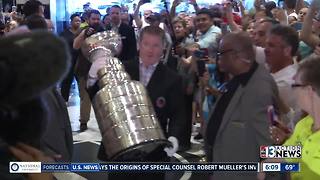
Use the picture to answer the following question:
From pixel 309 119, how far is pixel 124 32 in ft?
9.34

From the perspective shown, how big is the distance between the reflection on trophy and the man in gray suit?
0.25 meters

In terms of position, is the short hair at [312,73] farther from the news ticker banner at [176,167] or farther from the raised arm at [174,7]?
the raised arm at [174,7]

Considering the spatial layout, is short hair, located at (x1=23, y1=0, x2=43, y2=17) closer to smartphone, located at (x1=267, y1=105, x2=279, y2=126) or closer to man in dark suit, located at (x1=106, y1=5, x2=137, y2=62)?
man in dark suit, located at (x1=106, y1=5, x2=137, y2=62)

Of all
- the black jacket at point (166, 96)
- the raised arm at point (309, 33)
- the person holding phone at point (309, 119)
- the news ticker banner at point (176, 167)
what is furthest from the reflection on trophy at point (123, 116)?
the raised arm at point (309, 33)

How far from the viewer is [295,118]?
7.50 ft

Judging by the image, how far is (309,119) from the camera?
2006mm

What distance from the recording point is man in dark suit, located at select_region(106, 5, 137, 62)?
3.60 m

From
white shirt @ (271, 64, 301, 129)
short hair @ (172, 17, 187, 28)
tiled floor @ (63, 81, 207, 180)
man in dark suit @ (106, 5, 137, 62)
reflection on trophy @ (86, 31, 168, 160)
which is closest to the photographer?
reflection on trophy @ (86, 31, 168, 160)

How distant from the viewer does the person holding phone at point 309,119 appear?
6.04 ft

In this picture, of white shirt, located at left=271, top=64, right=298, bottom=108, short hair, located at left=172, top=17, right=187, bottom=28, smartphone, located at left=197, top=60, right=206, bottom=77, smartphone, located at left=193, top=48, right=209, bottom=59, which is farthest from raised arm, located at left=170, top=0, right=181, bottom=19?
white shirt, located at left=271, top=64, right=298, bottom=108

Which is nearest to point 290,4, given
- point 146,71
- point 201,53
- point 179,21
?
point 179,21

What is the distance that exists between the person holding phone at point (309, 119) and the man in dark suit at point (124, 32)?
1.60 metres

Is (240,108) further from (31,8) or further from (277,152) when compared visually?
(31,8)

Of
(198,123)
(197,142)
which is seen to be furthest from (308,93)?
(198,123)
